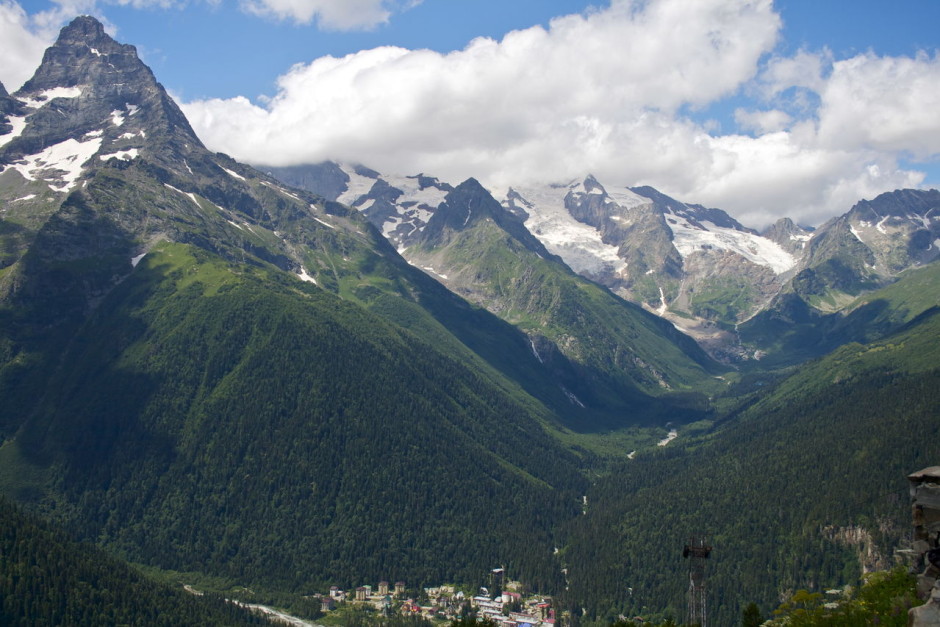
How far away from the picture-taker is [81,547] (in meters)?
194

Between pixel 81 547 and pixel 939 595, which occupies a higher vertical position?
pixel 939 595

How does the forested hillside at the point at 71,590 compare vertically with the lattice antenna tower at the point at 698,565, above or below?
below

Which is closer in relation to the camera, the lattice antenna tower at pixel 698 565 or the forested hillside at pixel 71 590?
the lattice antenna tower at pixel 698 565

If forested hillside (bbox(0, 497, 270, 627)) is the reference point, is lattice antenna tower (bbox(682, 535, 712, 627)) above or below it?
above

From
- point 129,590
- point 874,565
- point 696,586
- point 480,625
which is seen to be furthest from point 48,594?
point 874,565

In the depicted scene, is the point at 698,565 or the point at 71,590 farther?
the point at 71,590

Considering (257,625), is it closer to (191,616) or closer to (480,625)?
(191,616)

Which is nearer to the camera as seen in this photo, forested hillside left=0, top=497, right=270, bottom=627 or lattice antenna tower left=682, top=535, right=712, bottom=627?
lattice antenna tower left=682, top=535, right=712, bottom=627

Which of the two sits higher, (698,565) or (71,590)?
(698,565)

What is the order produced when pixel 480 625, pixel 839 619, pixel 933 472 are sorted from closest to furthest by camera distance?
pixel 933 472
pixel 839 619
pixel 480 625

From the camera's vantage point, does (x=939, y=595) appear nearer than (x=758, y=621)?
Yes

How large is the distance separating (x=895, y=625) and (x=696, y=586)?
40031 mm

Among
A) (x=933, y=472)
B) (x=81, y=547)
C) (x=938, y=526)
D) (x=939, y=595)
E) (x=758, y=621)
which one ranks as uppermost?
(x=933, y=472)

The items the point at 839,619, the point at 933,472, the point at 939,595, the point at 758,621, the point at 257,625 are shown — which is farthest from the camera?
the point at 257,625
